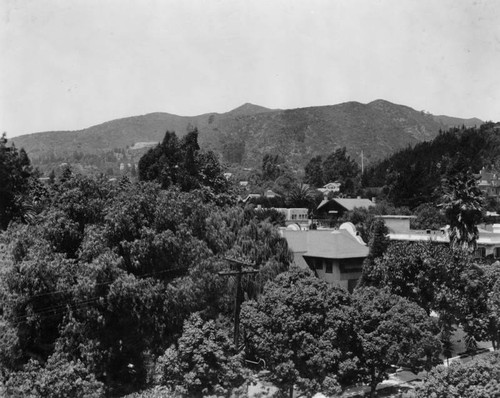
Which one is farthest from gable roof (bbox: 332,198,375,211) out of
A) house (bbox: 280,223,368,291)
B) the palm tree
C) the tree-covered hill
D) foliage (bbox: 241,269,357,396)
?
foliage (bbox: 241,269,357,396)

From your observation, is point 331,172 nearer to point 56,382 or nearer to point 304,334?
point 304,334

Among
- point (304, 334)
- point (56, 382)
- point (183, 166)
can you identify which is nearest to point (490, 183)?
point (183, 166)

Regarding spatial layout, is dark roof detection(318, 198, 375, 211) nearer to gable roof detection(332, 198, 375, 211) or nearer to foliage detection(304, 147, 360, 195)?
gable roof detection(332, 198, 375, 211)

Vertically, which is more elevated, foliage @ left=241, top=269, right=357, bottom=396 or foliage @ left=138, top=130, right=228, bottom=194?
foliage @ left=138, top=130, right=228, bottom=194

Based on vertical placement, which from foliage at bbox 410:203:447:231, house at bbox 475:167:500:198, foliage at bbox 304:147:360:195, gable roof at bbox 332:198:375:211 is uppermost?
foliage at bbox 304:147:360:195

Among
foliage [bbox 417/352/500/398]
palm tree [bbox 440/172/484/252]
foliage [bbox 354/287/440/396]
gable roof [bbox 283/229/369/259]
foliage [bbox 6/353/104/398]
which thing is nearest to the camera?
foliage [bbox 417/352/500/398]

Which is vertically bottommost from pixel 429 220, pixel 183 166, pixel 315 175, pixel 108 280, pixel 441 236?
pixel 429 220

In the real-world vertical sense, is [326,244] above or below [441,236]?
above
